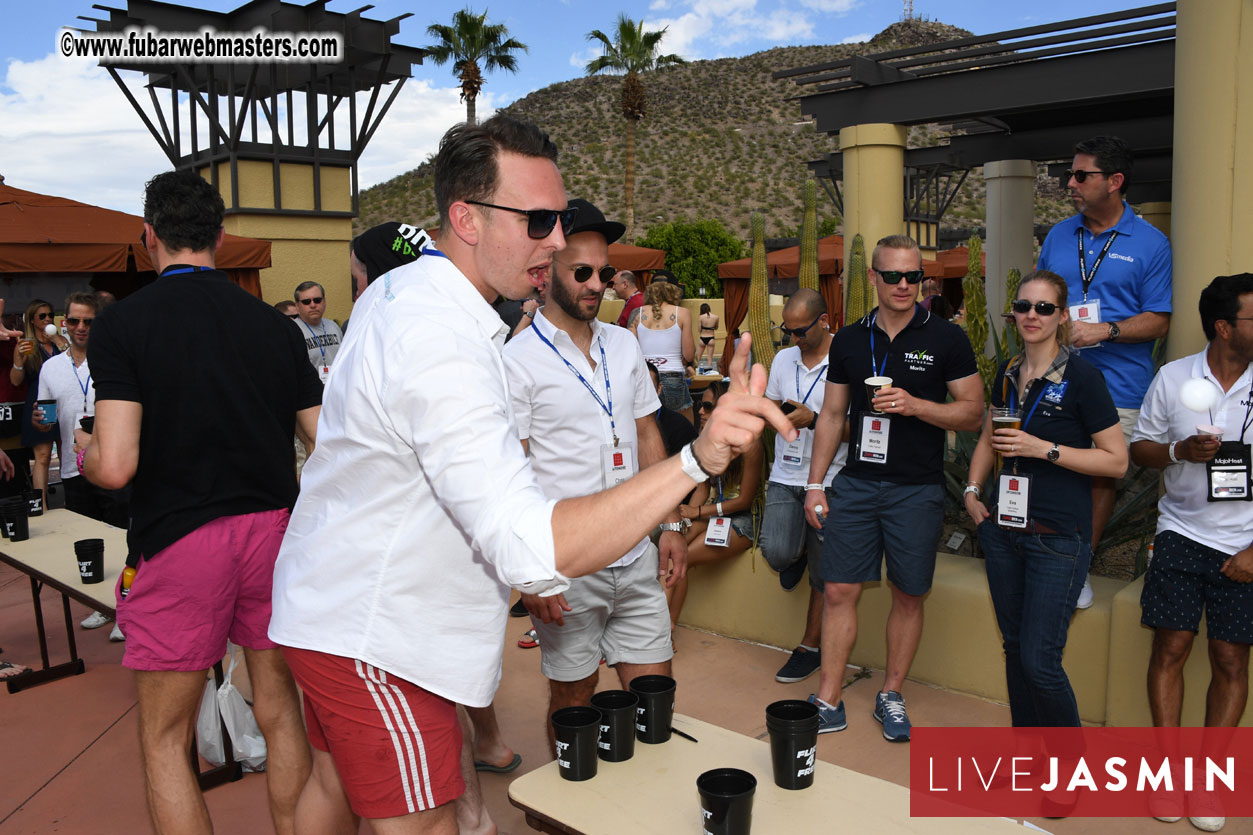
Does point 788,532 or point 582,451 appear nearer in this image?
point 582,451

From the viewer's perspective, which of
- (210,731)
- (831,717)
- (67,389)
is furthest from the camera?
(67,389)

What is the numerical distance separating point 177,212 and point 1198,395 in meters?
3.28

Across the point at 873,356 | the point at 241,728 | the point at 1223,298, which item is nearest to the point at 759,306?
the point at 873,356

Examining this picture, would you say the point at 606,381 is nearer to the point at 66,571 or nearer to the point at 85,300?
the point at 66,571

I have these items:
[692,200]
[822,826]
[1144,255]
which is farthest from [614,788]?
[692,200]

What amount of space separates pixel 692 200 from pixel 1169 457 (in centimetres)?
5197

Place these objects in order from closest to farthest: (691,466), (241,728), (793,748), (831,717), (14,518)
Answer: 1. (691,466)
2. (793,748)
3. (241,728)
4. (831,717)
5. (14,518)

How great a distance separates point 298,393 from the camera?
2811 millimetres

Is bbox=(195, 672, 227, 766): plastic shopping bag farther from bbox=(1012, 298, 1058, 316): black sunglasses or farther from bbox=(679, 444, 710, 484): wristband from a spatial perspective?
bbox=(1012, 298, 1058, 316): black sunglasses

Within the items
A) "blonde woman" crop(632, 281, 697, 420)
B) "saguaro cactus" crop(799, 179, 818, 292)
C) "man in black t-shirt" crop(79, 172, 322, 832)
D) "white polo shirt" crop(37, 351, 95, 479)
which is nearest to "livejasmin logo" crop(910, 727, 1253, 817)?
"man in black t-shirt" crop(79, 172, 322, 832)

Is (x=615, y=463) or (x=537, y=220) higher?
(x=537, y=220)

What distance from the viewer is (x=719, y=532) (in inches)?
196

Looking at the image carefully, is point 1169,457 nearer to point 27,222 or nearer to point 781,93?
point 27,222

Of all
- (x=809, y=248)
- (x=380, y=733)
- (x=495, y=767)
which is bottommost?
(x=495, y=767)
